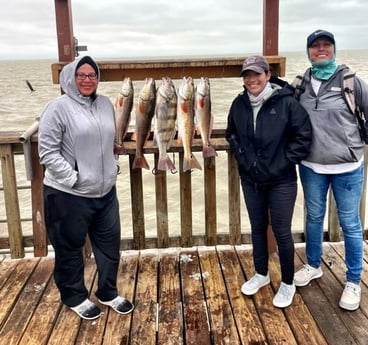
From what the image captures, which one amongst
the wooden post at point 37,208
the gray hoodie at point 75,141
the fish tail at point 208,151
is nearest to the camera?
the gray hoodie at point 75,141

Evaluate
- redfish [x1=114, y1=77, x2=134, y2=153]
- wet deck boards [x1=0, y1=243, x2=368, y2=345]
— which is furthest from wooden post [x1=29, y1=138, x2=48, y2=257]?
redfish [x1=114, y1=77, x2=134, y2=153]

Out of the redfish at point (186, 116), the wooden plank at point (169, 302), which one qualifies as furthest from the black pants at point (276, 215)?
the wooden plank at point (169, 302)

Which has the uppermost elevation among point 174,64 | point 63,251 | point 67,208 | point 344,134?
point 174,64

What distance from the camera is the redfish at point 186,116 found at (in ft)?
9.23

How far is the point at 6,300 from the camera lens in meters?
3.08

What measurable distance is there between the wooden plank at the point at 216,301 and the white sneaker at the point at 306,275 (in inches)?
21.3

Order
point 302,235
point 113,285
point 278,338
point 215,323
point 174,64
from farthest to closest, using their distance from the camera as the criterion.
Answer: point 302,235, point 174,64, point 113,285, point 215,323, point 278,338

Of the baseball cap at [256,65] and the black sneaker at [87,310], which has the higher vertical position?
the baseball cap at [256,65]

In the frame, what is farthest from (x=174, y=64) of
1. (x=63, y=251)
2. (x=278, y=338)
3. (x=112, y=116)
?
(x=278, y=338)

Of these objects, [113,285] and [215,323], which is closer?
[215,323]

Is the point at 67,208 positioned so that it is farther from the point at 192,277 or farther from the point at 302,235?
the point at 302,235

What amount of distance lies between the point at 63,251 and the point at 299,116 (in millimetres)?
1690

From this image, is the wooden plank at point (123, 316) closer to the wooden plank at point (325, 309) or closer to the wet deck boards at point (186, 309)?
the wet deck boards at point (186, 309)

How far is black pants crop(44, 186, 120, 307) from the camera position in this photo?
104 inches
